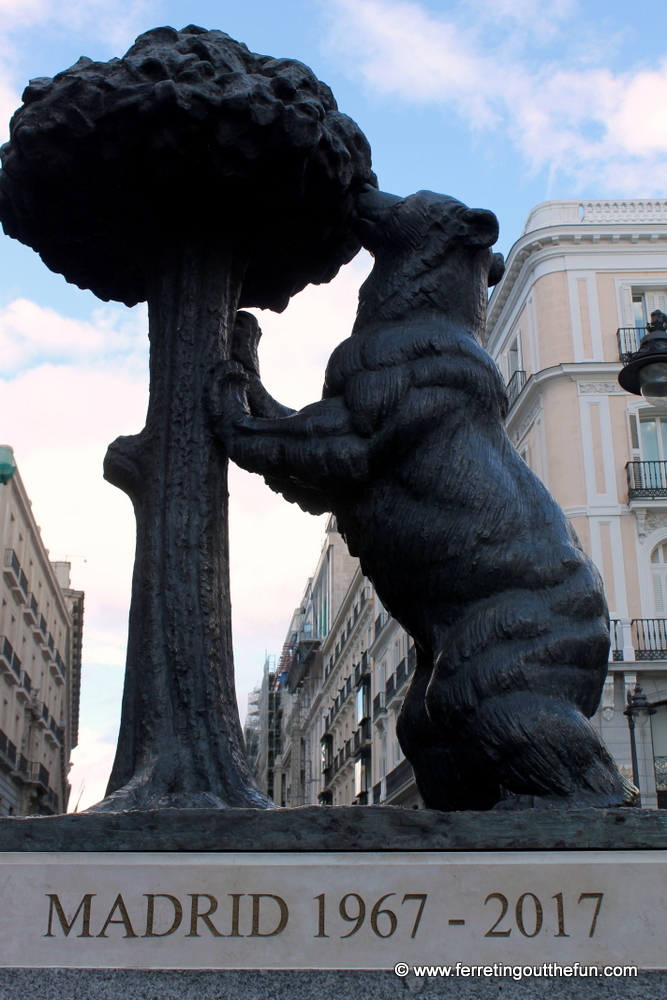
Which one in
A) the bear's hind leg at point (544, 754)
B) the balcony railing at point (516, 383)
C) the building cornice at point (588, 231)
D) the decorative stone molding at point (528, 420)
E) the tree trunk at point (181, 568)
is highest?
the building cornice at point (588, 231)

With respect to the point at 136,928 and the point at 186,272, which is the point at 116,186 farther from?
the point at 136,928

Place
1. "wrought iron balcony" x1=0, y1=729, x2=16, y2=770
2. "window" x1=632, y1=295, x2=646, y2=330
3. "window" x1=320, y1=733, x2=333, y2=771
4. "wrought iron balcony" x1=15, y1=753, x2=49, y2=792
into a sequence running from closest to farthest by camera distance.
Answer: "window" x1=632, y1=295, x2=646, y2=330 < "wrought iron balcony" x1=0, y1=729, x2=16, y2=770 < "wrought iron balcony" x1=15, y1=753, x2=49, y2=792 < "window" x1=320, y1=733, x2=333, y2=771

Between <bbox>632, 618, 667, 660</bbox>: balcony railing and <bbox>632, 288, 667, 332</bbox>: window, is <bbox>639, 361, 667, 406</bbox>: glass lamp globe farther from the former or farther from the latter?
<bbox>632, 288, 667, 332</bbox>: window

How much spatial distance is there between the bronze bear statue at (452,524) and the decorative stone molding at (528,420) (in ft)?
75.7

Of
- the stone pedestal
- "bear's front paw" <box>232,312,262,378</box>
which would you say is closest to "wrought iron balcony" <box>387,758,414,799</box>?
"bear's front paw" <box>232,312,262,378</box>

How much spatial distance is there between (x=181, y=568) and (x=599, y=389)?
2335 cm

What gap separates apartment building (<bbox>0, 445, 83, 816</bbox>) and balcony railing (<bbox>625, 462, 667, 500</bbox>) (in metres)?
21.7

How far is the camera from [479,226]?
358cm

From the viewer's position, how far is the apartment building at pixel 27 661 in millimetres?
36906

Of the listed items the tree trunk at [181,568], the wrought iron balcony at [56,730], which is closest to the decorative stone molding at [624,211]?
the tree trunk at [181,568]

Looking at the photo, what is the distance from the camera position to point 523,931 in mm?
2379

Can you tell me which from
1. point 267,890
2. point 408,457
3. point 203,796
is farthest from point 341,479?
point 267,890

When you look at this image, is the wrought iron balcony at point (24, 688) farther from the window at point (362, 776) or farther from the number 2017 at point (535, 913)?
the number 2017 at point (535, 913)

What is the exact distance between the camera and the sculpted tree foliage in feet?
10.5
